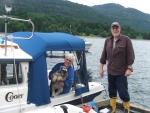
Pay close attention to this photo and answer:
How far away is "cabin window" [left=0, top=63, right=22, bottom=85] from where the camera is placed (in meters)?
5.89

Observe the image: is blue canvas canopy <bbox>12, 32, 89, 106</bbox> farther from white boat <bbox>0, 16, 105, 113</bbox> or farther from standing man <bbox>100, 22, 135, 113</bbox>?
standing man <bbox>100, 22, 135, 113</bbox>

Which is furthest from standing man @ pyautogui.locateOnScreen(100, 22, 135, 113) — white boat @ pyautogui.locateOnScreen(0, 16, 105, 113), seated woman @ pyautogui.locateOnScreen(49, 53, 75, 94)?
white boat @ pyautogui.locateOnScreen(0, 16, 105, 113)

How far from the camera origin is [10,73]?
6316mm

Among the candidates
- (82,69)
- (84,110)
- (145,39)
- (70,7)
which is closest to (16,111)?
(84,110)

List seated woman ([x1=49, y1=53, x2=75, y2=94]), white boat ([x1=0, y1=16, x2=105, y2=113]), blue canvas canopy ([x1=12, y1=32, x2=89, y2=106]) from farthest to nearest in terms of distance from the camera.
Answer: seated woman ([x1=49, y1=53, x2=75, y2=94])
blue canvas canopy ([x1=12, y1=32, x2=89, y2=106])
white boat ([x1=0, y1=16, x2=105, y2=113])

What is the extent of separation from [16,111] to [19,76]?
72cm

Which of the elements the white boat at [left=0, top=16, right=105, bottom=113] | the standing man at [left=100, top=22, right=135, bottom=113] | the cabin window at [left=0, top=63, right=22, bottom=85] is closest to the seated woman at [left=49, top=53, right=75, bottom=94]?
the white boat at [left=0, top=16, right=105, bottom=113]

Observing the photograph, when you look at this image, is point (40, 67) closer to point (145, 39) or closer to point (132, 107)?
point (132, 107)

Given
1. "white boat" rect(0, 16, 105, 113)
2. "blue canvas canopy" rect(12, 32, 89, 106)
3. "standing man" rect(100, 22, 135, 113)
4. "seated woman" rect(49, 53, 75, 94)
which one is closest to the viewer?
"white boat" rect(0, 16, 105, 113)

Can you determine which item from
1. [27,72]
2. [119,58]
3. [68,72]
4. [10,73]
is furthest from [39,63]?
[119,58]

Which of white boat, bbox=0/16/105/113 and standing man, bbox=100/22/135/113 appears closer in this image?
white boat, bbox=0/16/105/113

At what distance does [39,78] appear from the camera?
20.6 feet

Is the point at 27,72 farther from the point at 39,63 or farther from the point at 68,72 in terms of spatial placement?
the point at 68,72

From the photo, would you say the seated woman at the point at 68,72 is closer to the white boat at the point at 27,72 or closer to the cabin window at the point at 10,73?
the white boat at the point at 27,72
